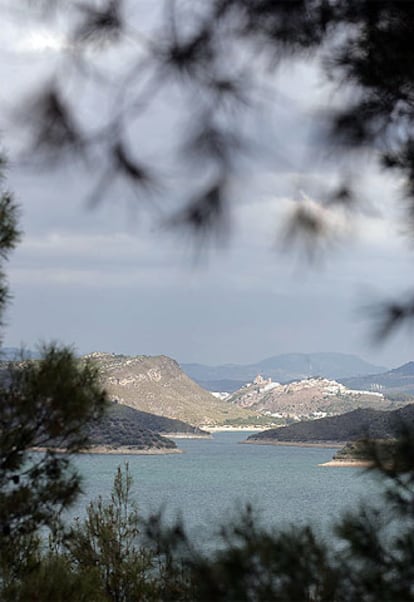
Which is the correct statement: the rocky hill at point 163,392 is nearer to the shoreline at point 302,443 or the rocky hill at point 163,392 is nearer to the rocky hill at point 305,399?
the rocky hill at point 305,399

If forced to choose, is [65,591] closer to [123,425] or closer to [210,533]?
[210,533]


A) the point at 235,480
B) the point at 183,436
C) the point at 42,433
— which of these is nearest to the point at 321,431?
the point at 183,436

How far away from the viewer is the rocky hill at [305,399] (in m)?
124

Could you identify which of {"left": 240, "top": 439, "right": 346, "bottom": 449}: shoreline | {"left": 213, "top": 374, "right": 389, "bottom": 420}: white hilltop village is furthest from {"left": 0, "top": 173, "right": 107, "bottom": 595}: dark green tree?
{"left": 213, "top": 374, "right": 389, "bottom": 420}: white hilltop village

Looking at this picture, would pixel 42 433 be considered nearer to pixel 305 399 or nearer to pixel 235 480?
pixel 235 480

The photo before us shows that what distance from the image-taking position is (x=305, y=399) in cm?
13425

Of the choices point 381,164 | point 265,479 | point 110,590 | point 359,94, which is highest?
point 265,479

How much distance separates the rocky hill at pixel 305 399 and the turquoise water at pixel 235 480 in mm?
34484

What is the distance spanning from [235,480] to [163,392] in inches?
2199

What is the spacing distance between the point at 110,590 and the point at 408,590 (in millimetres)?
7446

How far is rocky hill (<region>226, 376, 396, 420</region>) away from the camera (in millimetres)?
123625

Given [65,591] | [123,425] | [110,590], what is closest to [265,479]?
[123,425]

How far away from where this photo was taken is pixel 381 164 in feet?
9.36

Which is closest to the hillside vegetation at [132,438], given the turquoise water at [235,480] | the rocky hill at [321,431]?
the turquoise water at [235,480]
